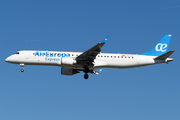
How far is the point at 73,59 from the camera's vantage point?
4559 centimetres

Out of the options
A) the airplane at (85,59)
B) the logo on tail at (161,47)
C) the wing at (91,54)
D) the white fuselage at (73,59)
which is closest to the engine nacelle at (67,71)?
the airplane at (85,59)

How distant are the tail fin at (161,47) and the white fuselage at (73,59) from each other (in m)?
1.73

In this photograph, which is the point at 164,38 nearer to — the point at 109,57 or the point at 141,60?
the point at 141,60

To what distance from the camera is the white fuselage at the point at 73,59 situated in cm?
4581

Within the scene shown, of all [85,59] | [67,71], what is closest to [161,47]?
[85,59]

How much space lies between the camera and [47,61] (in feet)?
150

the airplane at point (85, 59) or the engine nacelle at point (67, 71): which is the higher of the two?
the airplane at point (85, 59)

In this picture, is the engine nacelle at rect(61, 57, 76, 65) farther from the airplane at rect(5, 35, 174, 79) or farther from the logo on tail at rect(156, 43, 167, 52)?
the logo on tail at rect(156, 43, 167, 52)

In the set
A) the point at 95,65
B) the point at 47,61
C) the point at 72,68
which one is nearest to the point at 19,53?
the point at 47,61

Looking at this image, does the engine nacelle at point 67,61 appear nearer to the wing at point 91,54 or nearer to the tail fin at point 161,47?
the wing at point 91,54

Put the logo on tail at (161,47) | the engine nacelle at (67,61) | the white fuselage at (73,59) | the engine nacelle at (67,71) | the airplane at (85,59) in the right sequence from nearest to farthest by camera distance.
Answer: the engine nacelle at (67,61), the airplane at (85,59), the white fuselage at (73,59), the engine nacelle at (67,71), the logo on tail at (161,47)

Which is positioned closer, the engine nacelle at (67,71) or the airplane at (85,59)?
the airplane at (85,59)

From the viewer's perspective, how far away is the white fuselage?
45812mm

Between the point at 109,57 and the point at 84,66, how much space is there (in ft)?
12.6
